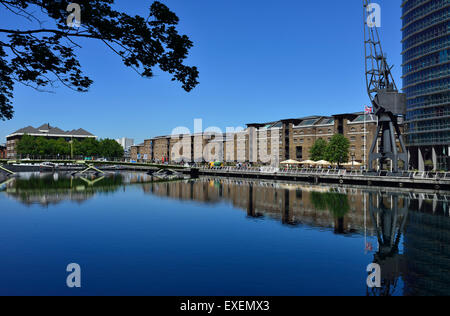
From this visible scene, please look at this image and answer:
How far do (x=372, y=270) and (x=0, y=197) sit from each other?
52.6 metres

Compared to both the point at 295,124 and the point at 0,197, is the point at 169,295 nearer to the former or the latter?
the point at 0,197

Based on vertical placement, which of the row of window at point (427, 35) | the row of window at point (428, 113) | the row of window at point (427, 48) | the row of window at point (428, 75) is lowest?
the row of window at point (428, 113)

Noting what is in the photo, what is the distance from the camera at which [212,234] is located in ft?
93.5

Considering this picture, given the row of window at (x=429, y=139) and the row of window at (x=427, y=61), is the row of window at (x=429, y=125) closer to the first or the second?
the row of window at (x=429, y=139)

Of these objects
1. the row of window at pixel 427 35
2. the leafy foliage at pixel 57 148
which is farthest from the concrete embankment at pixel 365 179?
the leafy foliage at pixel 57 148

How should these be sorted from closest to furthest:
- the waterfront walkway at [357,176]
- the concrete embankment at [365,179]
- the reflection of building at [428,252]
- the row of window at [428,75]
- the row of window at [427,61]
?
the reflection of building at [428,252] < the concrete embankment at [365,179] < the waterfront walkway at [357,176] < the row of window at [427,61] < the row of window at [428,75]

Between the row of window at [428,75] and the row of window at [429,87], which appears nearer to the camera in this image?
the row of window at [428,75]

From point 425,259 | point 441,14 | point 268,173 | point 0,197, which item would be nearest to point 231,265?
point 425,259

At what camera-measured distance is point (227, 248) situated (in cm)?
2384

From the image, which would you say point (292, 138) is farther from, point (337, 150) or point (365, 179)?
point (365, 179)

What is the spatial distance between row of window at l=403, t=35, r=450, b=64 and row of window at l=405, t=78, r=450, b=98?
762cm

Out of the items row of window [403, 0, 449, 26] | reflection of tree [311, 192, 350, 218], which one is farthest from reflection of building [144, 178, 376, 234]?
row of window [403, 0, 449, 26]

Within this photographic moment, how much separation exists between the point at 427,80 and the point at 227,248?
8552cm

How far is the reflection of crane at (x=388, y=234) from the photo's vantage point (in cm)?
1752
